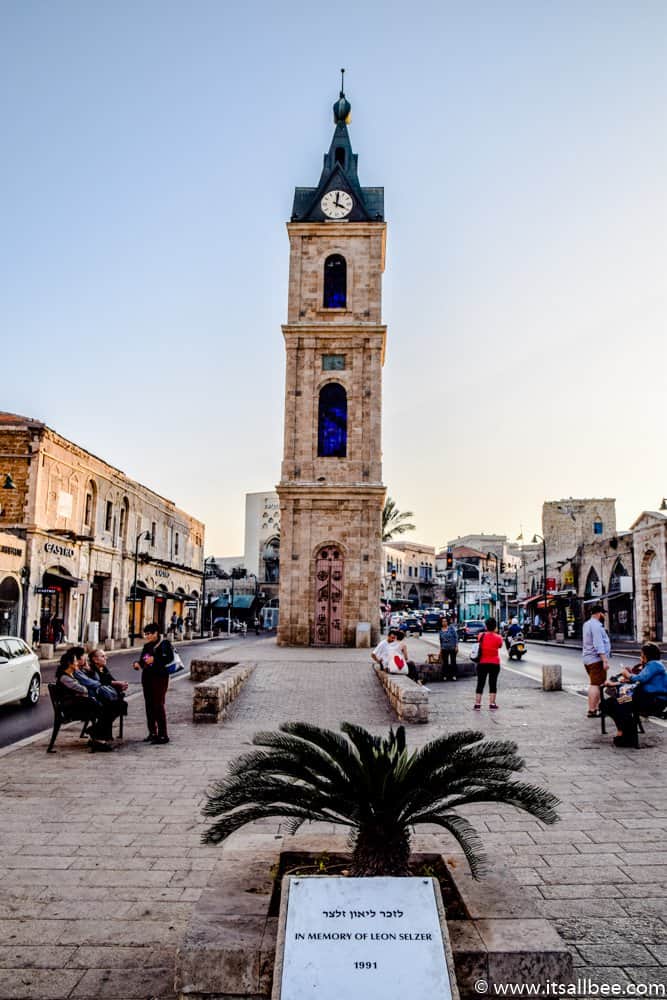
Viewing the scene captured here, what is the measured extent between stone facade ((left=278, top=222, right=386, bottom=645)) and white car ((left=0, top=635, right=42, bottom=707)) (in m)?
16.9

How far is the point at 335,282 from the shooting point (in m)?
34.5

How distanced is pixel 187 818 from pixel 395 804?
3.44 metres

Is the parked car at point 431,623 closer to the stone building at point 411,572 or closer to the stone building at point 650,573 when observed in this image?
the stone building at point 650,573

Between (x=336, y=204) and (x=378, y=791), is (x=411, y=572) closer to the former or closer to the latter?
(x=336, y=204)

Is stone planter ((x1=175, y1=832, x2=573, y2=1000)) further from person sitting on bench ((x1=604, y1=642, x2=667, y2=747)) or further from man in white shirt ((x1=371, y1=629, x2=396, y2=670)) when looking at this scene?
man in white shirt ((x1=371, y1=629, x2=396, y2=670))

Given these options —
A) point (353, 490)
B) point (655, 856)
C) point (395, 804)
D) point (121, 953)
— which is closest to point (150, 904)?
point (121, 953)

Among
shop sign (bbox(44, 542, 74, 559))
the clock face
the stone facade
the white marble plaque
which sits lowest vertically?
the white marble plaque

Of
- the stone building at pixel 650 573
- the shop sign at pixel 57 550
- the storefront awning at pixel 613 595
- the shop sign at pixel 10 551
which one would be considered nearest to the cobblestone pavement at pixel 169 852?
the shop sign at pixel 10 551

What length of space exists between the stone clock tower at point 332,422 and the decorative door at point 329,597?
0.04m

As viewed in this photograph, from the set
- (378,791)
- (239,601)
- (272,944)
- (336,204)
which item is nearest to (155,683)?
(378,791)

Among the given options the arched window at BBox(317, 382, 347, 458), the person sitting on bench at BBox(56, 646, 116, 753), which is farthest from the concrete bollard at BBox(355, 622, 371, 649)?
the person sitting on bench at BBox(56, 646, 116, 753)

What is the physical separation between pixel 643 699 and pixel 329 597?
22.6 metres

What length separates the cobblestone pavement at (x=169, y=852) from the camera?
13.0ft

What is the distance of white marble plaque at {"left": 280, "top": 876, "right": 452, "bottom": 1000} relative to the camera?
2863 millimetres
